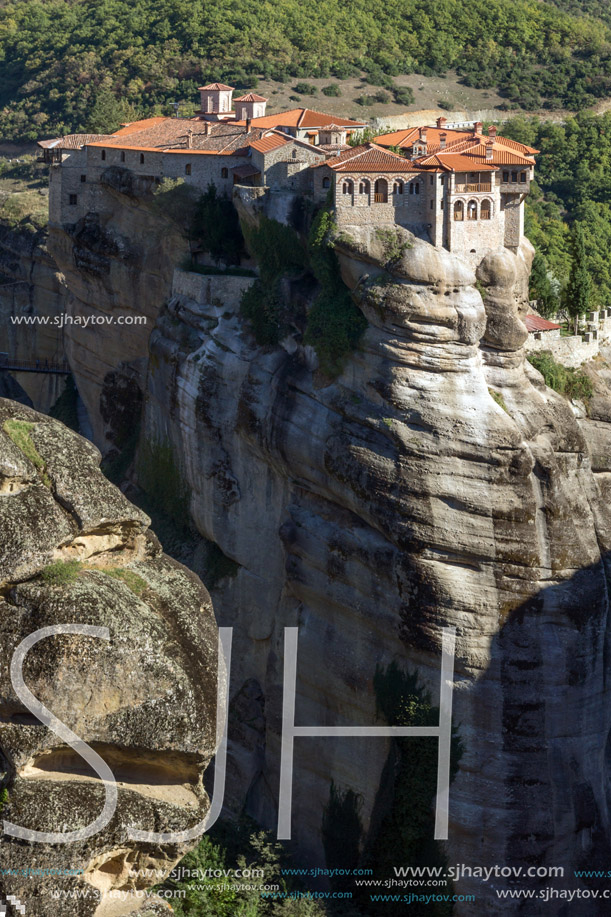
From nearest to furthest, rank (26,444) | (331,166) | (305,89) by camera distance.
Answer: (26,444) < (331,166) < (305,89)

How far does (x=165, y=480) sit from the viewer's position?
41.9 metres

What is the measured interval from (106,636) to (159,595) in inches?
64.4

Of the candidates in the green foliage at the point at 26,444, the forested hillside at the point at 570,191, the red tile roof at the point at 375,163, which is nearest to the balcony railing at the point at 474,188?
the red tile roof at the point at 375,163

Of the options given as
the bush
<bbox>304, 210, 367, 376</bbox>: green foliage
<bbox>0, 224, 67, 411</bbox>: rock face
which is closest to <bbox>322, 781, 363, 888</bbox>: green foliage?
<bbox>304, 210, 367, 376</bbox>: green foliage

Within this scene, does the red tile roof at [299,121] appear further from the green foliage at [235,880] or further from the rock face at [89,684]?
the rock face at [89,684]

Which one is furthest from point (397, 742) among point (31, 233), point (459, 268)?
point (31, 233)

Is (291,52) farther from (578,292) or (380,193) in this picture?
(380,193)

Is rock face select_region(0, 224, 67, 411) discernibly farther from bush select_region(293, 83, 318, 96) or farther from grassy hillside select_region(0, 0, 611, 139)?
bush select_region(293, 83, 318, 96)

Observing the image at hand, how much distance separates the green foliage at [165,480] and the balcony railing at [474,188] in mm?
11440

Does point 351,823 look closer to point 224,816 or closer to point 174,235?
point 224,816

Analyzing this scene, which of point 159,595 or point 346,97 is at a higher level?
point 346,97

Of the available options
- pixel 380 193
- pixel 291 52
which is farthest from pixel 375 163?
pixel 291 52

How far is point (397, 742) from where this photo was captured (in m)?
34.1

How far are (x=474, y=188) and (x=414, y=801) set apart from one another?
46.8 feet
